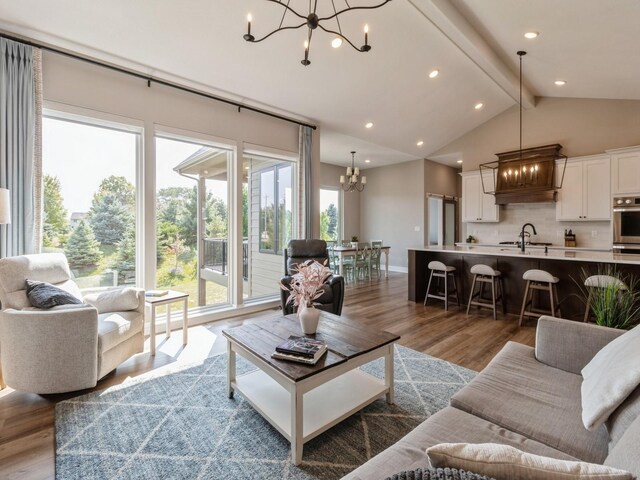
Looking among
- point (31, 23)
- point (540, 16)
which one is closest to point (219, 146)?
point (31, 23)

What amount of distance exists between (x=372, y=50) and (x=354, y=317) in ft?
11.4

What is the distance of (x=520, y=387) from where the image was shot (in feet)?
5.22

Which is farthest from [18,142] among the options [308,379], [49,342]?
[308,379]

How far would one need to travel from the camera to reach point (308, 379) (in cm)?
170

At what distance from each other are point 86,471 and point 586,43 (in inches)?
237

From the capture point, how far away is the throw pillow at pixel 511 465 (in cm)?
68

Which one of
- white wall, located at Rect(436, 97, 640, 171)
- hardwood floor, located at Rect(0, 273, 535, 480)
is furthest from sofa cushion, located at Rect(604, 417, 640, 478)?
white wall, located at Rect(436, 97, 640, 171)

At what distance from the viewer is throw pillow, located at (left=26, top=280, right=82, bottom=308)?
2.42 metres

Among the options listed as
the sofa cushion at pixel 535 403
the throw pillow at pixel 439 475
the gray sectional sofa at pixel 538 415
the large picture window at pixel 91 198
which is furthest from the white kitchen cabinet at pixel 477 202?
the throw pillow at pixel 439 475

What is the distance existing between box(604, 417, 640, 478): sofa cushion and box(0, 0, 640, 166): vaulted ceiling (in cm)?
368

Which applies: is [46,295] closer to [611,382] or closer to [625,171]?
[611,382]

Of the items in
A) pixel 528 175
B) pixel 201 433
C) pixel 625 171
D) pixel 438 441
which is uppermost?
pixel 528 175

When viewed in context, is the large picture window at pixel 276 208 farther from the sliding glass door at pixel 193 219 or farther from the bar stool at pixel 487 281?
the bar stool at pixel 487 281

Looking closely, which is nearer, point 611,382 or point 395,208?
point 611,382
